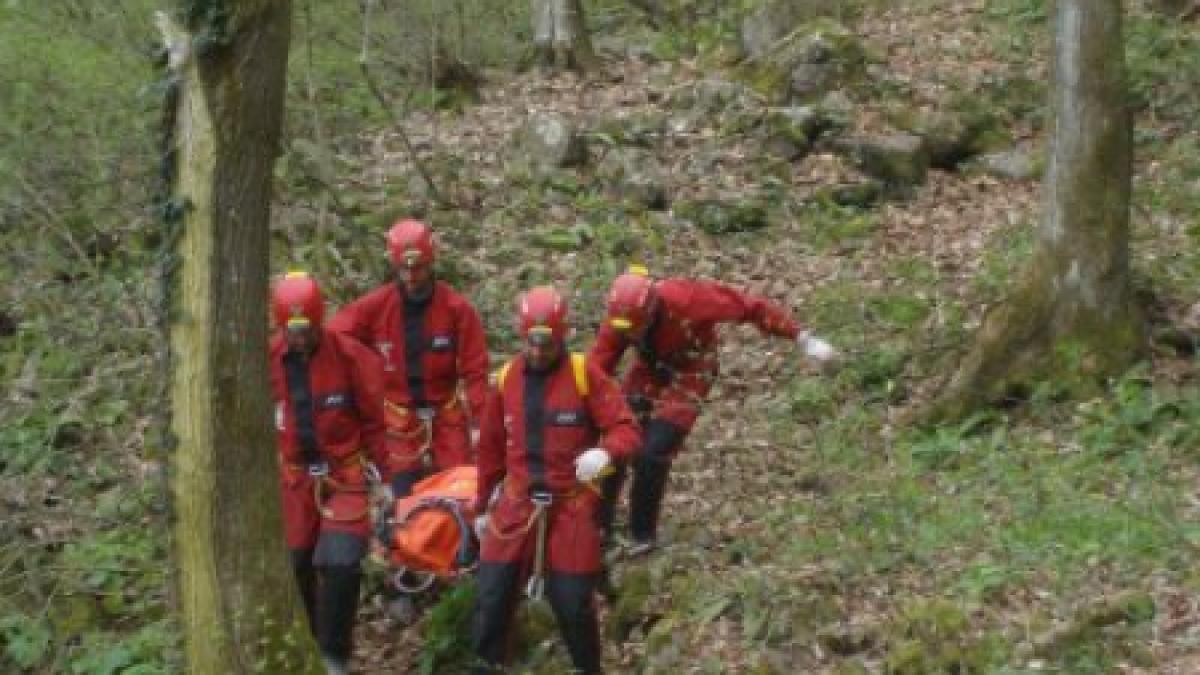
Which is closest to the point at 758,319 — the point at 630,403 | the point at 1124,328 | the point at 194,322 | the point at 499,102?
the point at 630,403

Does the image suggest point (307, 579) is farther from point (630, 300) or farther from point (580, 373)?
point (630, 300)

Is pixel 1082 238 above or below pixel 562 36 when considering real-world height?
below

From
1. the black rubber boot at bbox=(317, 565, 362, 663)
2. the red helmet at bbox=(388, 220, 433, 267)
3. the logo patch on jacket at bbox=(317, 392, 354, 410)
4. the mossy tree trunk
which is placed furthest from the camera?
the mossy tree trunk

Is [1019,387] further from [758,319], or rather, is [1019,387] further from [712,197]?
[712,197]

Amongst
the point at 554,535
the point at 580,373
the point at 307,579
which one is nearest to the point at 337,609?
the point at 307,579

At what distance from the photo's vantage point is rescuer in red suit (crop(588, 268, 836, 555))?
858cm

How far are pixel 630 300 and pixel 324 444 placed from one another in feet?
6.01

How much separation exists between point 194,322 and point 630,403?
3169mm

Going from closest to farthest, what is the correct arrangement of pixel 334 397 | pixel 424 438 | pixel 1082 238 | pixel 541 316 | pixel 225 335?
pixel 225 335
pixel 541 316
pixel 334 397
pixel 424 438
pixel 1082 238

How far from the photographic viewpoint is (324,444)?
26.6 feet

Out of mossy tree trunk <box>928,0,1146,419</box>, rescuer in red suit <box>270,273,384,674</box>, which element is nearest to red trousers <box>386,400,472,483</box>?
rescuer in red suit <box>270,273,384,674</box>

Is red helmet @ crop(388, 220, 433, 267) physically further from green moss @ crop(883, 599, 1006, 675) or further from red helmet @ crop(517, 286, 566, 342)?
green moss @ crop(883, 599, 1006, 675)

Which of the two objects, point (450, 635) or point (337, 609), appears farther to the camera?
point (450, 635)

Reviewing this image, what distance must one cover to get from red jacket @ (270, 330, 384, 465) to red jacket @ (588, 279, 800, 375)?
125 centimetres
